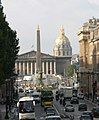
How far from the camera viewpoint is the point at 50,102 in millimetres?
91062

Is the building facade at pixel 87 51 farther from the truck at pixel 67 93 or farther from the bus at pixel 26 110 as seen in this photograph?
the bus at pixel 26 110

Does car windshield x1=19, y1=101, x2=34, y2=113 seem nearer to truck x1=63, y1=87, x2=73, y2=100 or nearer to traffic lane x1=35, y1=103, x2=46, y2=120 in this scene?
traffic lane x1=35, y1=103, x2=46, y2=120

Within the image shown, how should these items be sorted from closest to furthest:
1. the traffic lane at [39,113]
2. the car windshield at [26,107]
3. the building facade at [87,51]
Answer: the car windshield at [26,107]
the traffic lane at [39,113]
the building facade at [87,51]

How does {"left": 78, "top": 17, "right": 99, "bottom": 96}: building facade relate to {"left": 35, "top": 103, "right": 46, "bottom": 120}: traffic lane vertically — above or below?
above

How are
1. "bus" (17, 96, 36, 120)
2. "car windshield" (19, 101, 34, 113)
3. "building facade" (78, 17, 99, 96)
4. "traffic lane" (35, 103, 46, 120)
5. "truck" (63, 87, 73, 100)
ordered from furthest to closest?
"building facade" (78, 17, 99, 96), "truck" (63, 87, 73, 100), "traffic lane" (35, 103, 46, 120), "car windshield" (19, 101, 34, 113), "bus" (17, 96, 36, 120)

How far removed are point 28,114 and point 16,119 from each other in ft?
21.3

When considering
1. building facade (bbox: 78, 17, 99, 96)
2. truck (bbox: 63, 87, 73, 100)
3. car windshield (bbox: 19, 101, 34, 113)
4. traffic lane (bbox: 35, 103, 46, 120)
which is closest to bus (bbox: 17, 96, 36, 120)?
car windshield (bbox: 19, 101, 34, 113)

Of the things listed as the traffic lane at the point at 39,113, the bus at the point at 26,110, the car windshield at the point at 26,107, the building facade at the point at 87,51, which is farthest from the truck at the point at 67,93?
the car windshield at the point at 26,107

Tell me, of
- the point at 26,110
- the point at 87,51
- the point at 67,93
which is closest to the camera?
the point at 26,110

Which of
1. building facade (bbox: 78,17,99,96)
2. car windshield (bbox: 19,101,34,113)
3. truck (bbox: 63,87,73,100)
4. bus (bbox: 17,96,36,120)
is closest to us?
bus (bbox: 17,96,36,120)

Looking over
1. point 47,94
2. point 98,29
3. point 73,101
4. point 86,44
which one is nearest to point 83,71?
point 86,44

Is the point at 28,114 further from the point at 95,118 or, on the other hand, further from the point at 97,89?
the point at 97,89

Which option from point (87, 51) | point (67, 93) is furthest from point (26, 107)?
point (87, 51)

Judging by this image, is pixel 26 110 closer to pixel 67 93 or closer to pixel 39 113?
pixel 39 113
